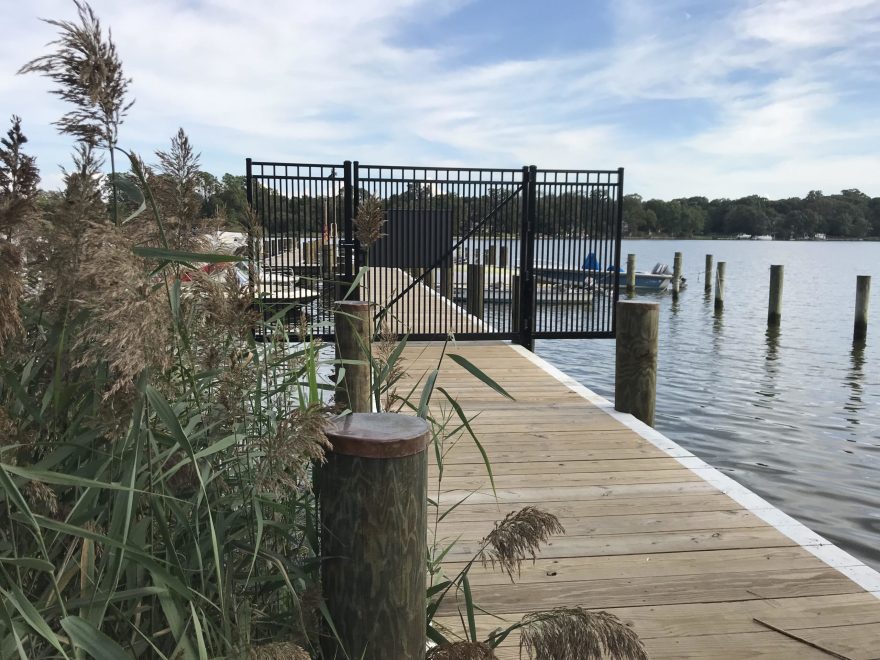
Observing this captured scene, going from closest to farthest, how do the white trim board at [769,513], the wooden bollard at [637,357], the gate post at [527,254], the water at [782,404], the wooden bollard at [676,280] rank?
the white trim board at [769,513] → the wooden bollard at [637,357] → the water at [782,404] → the gate post at [527,254] → the wooden bollard at [676,280]

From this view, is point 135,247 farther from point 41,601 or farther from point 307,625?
point 307,625

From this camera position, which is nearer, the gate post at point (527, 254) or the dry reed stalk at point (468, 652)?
the dry reed stalk at point (468, 652)

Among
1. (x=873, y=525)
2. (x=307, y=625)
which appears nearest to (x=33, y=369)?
(x=307, y=625)

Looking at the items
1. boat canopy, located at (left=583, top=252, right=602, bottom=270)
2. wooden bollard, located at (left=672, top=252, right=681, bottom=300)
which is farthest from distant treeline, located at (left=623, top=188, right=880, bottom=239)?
boat canopy, located at (left=583, top=252, right=602, bottom=270)

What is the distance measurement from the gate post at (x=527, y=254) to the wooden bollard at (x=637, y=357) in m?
3.64

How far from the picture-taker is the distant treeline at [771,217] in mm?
92875

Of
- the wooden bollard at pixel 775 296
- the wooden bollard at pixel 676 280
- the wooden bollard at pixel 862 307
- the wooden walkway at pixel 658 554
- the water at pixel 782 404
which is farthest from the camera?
the wooden bollard at pixel 676 280

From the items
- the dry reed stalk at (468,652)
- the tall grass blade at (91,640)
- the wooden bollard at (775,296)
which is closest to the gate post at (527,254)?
the dry reed stalk at (468,652)

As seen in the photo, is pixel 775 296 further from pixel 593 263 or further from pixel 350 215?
pixel 350 215

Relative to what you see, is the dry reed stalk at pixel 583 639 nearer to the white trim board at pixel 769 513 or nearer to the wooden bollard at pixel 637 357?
the white trim board at pixel 769 513

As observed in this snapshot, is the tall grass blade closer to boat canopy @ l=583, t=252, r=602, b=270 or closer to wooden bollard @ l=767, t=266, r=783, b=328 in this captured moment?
boat canopy @ l=583, t=252, r=602, b=270

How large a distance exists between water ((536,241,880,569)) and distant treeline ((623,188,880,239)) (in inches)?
2817

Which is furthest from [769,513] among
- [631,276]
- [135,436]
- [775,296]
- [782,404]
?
[631,276]

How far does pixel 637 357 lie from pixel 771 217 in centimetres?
10572
